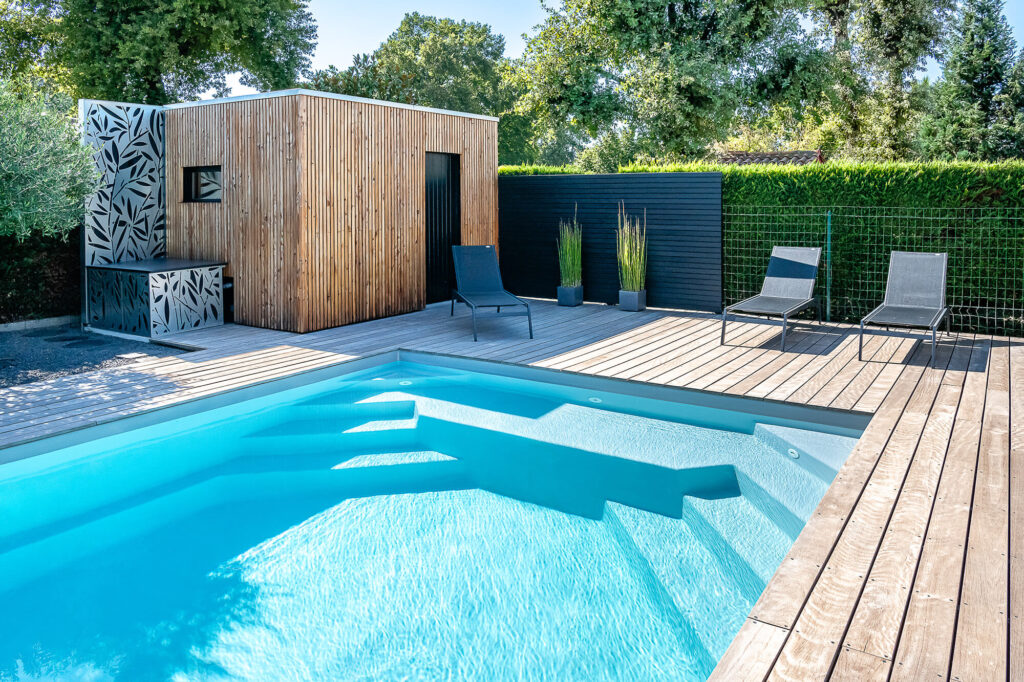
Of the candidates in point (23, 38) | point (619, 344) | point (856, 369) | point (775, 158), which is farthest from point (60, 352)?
point (23, 38)

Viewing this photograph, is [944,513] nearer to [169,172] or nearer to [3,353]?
[3,353]

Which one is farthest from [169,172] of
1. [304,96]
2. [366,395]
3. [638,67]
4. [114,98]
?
[638,67]

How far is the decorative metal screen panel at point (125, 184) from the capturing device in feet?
28.5

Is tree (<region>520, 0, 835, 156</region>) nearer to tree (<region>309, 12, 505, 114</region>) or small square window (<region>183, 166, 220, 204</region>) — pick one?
small square window (<region>183, 166, 220, 204</region>)

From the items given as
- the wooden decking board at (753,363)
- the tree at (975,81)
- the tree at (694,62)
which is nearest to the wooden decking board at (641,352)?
the wooden decking board at (753,363)

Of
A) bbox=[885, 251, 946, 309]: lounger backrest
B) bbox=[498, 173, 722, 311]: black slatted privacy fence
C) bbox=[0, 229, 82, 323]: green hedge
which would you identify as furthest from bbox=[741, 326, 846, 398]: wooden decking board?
bbox=[0, 229, 82, 323]: green hedge

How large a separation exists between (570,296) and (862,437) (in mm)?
6065

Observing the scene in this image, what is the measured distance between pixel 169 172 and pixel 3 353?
286 cm

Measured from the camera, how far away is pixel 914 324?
6.61m

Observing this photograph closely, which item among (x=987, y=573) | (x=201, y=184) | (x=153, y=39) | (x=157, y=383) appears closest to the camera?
(x=987, y=573)

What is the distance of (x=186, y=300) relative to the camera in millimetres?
8438

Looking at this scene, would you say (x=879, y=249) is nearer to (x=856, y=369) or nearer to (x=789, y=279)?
(x=789, y=279)

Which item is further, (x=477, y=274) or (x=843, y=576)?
(x=477, y=274)

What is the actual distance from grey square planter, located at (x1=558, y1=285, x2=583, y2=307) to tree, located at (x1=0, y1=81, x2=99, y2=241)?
5562mm
